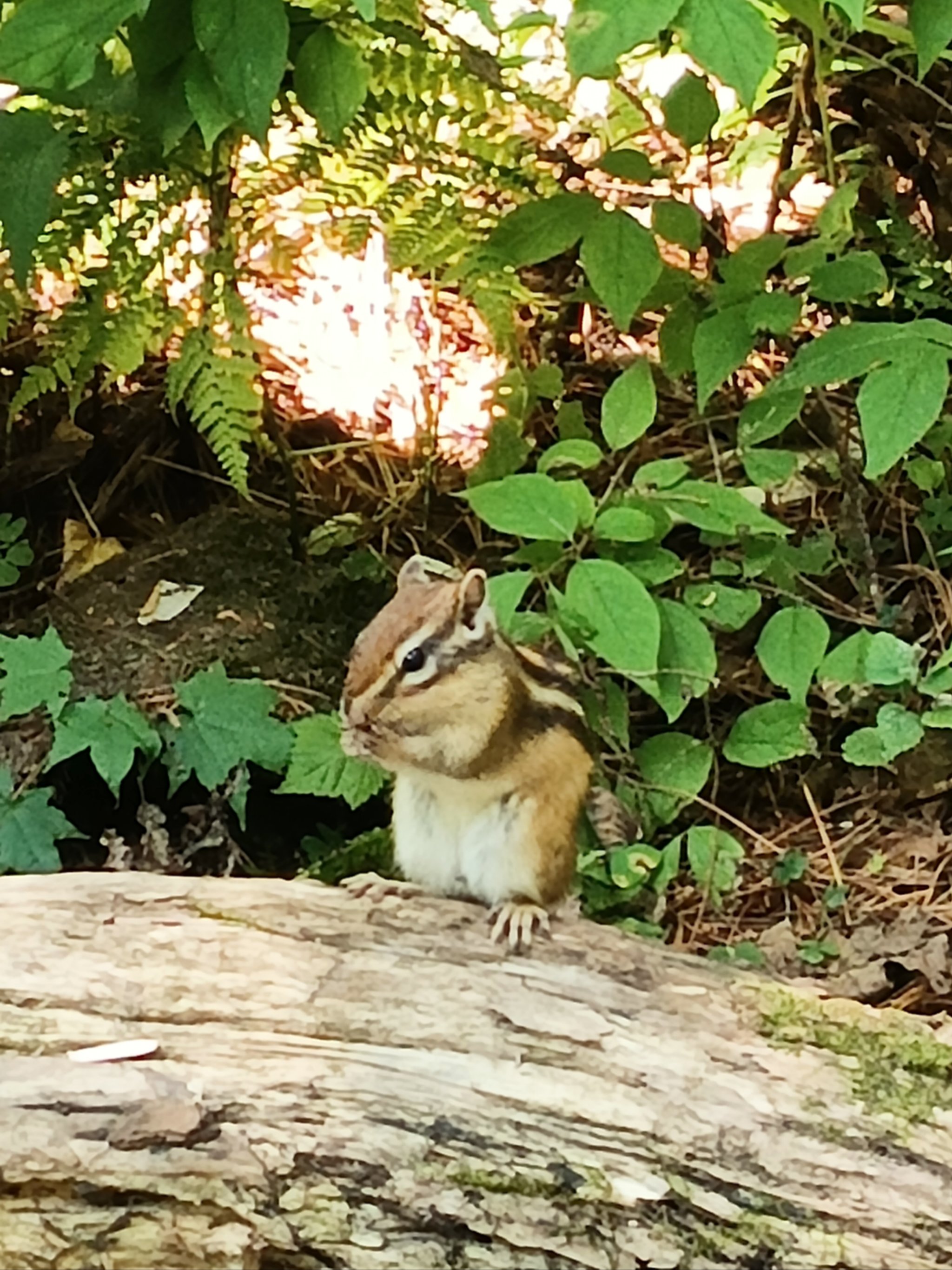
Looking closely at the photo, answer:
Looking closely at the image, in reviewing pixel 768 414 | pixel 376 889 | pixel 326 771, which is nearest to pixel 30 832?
pixel 326 771

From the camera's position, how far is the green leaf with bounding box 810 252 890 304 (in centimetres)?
288

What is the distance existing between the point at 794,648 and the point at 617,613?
1.58 feet

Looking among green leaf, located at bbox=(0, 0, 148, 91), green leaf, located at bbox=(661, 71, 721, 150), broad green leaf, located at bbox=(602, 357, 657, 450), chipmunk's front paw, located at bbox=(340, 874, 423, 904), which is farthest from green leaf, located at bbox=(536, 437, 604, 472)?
green leaf, located at bbox=(0, 0, 148, 91)

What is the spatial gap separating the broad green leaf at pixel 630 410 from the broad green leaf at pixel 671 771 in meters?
0.60

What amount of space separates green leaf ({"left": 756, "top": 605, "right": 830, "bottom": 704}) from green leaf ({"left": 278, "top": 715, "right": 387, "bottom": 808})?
0.73 metres

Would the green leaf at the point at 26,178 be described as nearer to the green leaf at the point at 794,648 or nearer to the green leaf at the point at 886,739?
the green leaf at the point at 794,648

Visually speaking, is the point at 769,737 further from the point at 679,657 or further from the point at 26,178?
the point at 26,178

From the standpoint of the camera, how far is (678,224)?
2969 mm

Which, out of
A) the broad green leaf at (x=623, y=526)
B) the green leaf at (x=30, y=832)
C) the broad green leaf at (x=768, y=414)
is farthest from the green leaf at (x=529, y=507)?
the green leaf at (x=30, y=832)

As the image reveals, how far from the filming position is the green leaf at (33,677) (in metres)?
2.89

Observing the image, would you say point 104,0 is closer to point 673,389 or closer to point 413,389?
point 413,389

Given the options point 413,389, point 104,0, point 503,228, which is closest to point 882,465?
Result: point 503,228

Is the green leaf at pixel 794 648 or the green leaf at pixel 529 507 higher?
the green leaf at pixel 529 507

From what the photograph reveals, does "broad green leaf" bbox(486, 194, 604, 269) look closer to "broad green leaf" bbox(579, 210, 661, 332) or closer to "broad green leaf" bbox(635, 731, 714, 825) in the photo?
"broad green leaf" bbox(579, 210, 661, 332)
